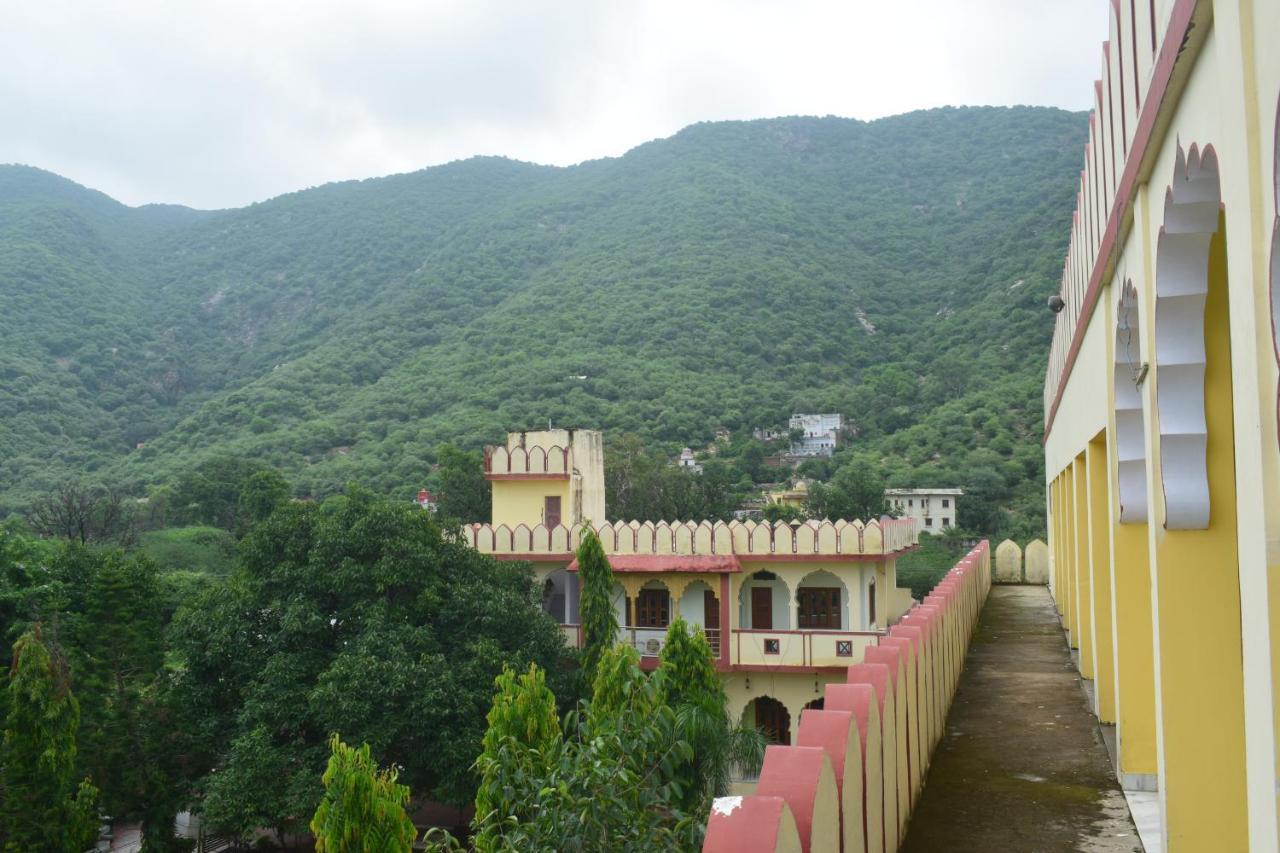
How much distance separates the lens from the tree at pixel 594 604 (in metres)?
18.7

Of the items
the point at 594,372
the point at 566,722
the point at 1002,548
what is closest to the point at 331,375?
the point at 594,372

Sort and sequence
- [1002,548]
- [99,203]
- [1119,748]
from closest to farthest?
[1119,748]
[1002,548]
[99,203]

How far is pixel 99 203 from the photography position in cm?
12862

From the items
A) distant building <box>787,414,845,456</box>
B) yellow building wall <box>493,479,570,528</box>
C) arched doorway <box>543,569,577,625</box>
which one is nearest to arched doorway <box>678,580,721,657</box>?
arched doorway <box>543,569,577,625</box>

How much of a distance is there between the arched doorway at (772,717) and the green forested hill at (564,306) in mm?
33238

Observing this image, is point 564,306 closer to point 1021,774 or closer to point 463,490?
point 463,490

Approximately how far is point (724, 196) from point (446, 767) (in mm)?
91600

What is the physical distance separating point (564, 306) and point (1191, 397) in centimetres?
7860

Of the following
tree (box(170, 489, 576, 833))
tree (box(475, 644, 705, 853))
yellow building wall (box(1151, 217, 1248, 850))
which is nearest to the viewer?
tree (box(475, 644, 705, 853))

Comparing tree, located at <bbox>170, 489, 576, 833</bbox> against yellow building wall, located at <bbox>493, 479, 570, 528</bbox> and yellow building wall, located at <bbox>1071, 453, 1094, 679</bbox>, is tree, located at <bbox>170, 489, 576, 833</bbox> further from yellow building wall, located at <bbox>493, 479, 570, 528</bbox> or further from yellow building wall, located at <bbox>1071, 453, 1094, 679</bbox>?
yellow building wall, located at <bbox>1071, 453, 1094, 679</bbox>

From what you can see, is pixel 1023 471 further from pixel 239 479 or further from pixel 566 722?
pixel 566 722

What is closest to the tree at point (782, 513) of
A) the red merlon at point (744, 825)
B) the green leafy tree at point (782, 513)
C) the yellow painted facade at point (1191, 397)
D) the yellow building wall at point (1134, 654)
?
the green leafy tree at point (782, 513)

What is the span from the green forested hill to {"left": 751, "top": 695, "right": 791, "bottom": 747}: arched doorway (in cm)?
3324

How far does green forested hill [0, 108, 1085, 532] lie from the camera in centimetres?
6350
